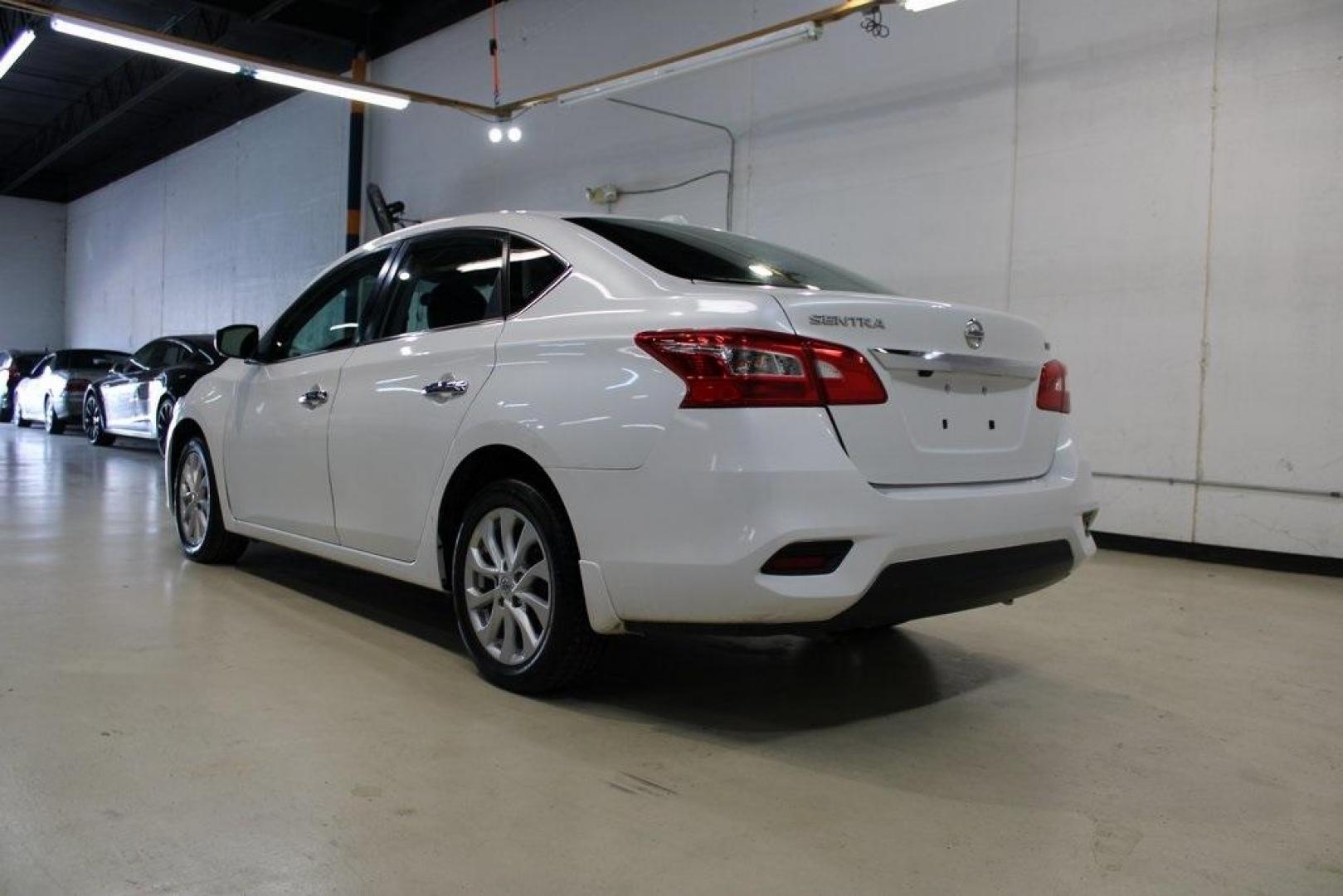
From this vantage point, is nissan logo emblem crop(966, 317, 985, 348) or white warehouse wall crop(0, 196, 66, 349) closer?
nissan logo emblem crop(966, 317, 985, 348)

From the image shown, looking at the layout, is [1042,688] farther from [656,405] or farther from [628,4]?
[628,4]

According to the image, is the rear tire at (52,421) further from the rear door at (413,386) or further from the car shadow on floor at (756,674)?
the rear door at (413,386)

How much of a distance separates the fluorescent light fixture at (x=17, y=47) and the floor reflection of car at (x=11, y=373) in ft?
20.7

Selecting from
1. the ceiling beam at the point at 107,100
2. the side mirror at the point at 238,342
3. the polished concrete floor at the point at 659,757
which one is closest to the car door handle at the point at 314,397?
the side mirror at the point at 238,342

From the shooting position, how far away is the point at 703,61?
21.5ft

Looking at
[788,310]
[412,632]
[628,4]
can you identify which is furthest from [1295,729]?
[628,4]

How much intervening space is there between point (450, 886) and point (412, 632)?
6.01 ft

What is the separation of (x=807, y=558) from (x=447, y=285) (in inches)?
64.8

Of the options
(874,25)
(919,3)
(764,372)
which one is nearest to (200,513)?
(764,372)

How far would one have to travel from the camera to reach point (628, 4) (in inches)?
352

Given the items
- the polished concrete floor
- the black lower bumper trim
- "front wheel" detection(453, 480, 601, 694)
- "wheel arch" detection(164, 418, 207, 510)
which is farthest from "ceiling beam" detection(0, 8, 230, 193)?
the black lower bumper trim

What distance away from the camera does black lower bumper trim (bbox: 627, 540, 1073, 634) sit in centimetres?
228

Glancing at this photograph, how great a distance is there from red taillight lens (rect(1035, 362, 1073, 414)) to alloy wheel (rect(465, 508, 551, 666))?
1.44 meters

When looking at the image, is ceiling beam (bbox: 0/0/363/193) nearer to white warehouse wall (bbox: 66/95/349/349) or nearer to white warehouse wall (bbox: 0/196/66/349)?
white warehouse wall (bbox: 0/196/66/349)
